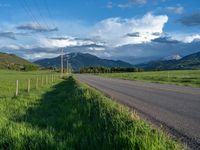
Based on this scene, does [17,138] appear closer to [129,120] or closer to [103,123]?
[103,123]

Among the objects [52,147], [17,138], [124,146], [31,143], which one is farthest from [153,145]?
→ [17,138]

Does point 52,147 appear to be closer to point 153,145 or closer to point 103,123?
point 153,145

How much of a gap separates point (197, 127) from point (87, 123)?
309cm

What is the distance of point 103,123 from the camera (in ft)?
31.0

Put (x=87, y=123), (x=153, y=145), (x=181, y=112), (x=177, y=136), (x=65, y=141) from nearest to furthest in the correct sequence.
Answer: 1. (x=153, y=145)
2. (x=65, y=141)
3. (x=177, y=136)
4. (x=87, y=123)
5. (x=181, y=112)

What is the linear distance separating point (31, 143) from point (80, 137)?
3.73 ft

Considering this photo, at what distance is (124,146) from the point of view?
6.58 m

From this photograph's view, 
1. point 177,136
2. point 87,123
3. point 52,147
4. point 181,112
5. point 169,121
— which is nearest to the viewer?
point 52,147

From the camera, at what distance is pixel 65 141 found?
297 inches

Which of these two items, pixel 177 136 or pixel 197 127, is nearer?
pixel 177 136

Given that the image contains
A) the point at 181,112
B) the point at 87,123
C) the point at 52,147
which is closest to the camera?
the point at 52,147

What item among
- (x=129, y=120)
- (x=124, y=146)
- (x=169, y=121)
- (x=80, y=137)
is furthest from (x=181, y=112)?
(x=124, y=146)

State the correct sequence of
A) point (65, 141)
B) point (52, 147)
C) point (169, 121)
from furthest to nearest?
point (169, 121) < point (65, 141) < point (52, 147)

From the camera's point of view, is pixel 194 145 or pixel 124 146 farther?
pixel 194 145
